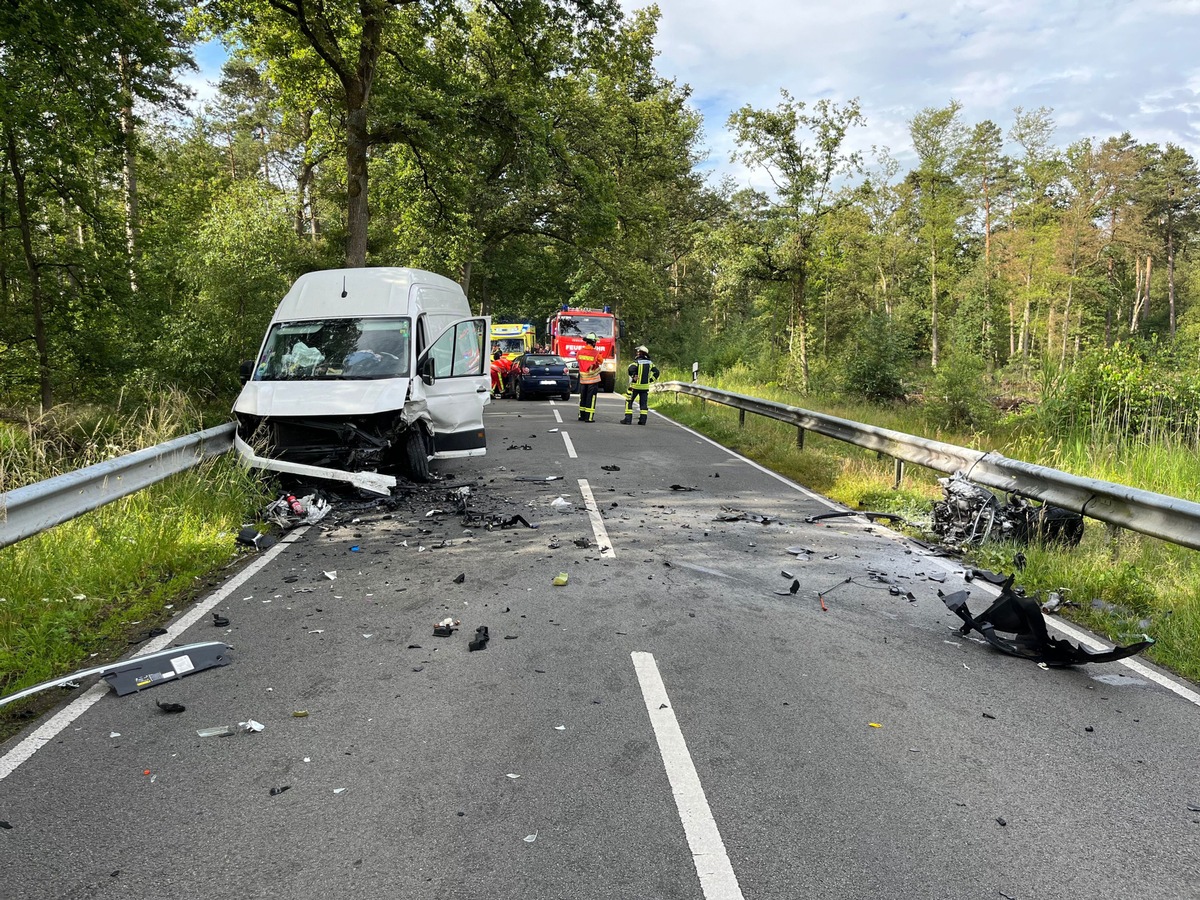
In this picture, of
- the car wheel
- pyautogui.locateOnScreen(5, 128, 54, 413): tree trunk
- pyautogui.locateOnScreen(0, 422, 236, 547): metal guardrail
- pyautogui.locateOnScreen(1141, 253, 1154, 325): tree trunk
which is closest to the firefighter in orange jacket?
the car wheel

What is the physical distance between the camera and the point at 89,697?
3805 mm

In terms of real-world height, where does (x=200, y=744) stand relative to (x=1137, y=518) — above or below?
below

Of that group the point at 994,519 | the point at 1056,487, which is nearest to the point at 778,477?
the point at 994,519

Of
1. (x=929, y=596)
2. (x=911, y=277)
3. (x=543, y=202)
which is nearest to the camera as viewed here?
(x=929, y=596)

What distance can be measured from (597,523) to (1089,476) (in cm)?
547

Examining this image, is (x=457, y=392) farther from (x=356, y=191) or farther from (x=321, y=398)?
(x=356, y=191)

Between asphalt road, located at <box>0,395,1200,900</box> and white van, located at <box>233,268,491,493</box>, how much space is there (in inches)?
103

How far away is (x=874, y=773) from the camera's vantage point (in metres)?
3.17

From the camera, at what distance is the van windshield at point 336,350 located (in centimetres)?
909

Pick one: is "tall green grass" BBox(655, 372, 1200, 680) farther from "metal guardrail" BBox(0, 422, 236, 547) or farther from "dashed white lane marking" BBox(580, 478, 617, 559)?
"metal guardrail" BBox(0, 422, 236, 547)

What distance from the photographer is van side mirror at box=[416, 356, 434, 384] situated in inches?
360

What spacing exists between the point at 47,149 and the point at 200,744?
11.3 m

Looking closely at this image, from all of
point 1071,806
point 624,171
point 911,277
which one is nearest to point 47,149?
point 1071,806

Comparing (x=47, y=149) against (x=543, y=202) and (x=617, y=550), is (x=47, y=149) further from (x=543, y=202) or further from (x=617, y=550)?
(x=543, y=202)
